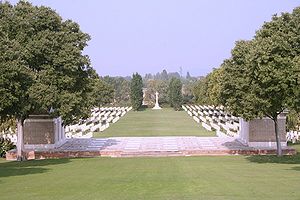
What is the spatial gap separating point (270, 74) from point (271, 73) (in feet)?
0.22

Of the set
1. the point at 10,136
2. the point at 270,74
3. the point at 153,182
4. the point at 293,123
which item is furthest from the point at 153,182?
the point at 293,123

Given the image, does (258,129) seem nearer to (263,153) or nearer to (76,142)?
(263,153)

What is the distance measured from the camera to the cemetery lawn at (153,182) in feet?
45.0

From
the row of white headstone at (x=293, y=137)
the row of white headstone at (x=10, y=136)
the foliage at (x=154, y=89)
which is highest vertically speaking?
the foliage at (x=154, y=89)

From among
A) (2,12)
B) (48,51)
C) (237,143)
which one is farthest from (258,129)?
(2,12)

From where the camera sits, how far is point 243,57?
2634 centimetres

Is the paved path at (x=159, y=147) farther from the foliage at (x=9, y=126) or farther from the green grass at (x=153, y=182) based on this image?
the green grass at (x=153, y=182)

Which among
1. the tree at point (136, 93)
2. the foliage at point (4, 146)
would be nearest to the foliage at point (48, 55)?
the foliage at point (4, 146)

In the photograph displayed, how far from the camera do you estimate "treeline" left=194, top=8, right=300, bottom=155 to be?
21828 mm

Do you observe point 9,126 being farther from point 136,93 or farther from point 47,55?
point 136,93

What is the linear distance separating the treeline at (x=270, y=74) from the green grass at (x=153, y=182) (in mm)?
2652

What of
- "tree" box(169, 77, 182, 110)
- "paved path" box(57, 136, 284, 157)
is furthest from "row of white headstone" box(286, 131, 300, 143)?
"tree" box(169, 77, 182, 110)

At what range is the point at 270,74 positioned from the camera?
21891mm

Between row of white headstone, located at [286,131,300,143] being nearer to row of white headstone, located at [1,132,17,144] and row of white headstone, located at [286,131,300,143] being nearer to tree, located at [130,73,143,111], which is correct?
row of white headstone, located at [1,132,17,144]
